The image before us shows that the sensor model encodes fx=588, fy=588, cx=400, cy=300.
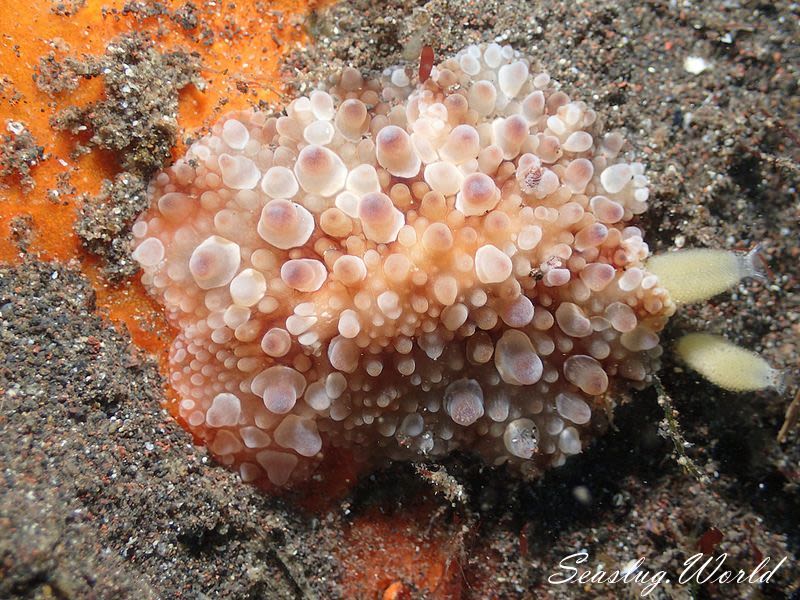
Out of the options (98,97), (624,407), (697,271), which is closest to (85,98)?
(98,97)

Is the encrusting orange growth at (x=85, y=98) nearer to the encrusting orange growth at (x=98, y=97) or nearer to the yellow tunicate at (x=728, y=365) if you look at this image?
the encrusting orange growth at (x=98, y=97)

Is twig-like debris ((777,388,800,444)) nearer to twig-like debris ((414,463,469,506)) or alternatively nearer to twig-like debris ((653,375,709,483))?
twig-like debris ((653,375,709,483))

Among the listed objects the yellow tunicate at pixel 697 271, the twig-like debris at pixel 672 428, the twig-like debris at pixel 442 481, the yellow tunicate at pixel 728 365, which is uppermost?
the yellow tunicate at pixel 697 271

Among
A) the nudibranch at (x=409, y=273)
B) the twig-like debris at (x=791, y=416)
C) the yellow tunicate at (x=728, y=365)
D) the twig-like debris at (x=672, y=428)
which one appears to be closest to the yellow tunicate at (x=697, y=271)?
the nudibranch at (x=409, y=273)

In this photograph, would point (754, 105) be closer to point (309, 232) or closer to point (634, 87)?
point (634, 87)

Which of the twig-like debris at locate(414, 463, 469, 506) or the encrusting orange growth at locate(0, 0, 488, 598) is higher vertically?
the encrusting orange growth at locate(0, 0, 488, 598)

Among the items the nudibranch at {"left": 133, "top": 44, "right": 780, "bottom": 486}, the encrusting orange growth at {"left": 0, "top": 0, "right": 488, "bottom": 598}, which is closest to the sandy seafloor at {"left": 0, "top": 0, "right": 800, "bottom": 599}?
the encrusting orange growth at {"left": 0, "top": 0, "right": 488, "bottom": 598}
